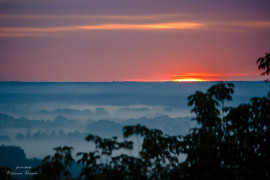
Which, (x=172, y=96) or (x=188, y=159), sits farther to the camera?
(x=172, y=96)

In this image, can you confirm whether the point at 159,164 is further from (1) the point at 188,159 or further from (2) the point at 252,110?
(2) the point at 252,110

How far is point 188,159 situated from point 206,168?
525 millimetres

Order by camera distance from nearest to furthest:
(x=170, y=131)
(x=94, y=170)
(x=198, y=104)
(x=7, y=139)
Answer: (x=94, y=170), (x=198, y=104), (x=170, y=131), (x=7, y=139)

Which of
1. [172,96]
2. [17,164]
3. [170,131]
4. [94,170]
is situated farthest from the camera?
[172,96]

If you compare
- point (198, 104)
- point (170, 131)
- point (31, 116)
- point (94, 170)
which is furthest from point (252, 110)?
point (31, 116)

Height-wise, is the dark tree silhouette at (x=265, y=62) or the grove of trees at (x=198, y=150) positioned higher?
the dark tree silhouette at (x=265, y=62)

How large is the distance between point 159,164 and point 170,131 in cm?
9470

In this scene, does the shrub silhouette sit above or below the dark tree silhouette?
below

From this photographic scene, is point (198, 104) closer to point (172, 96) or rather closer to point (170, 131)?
point (170, 131)

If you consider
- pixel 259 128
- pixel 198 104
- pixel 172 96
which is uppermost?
pixel 172 96

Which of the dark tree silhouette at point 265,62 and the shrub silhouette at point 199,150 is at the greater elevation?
the dark tree silhouette at point 265,62

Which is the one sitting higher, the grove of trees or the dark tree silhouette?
the dark tree silhouette

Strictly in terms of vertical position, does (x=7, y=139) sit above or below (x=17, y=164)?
above

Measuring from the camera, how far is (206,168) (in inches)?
324
